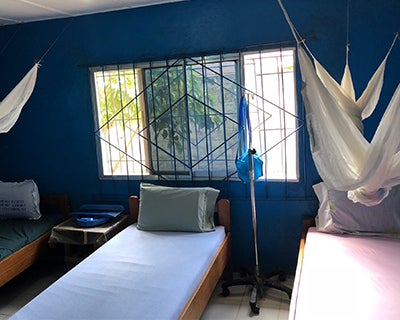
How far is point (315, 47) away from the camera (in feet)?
9.89

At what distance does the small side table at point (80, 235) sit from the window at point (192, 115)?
0.50m

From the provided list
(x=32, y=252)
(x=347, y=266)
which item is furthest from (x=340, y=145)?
(x=32, y=252)

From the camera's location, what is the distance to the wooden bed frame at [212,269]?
2275mm

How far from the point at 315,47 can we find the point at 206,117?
103 cm

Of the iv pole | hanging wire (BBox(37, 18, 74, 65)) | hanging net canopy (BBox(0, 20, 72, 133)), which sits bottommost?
the iv pole

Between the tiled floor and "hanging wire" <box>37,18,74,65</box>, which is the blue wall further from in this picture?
the tiled floor

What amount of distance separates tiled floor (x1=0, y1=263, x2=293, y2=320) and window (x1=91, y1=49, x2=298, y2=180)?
95 centimetres

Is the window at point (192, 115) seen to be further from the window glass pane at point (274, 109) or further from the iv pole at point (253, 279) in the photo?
the iv pole at point (253, 279)

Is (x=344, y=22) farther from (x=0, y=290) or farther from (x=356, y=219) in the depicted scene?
(x=0, y=290)

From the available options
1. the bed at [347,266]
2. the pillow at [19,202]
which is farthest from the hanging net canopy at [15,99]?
the bed at [347,266]

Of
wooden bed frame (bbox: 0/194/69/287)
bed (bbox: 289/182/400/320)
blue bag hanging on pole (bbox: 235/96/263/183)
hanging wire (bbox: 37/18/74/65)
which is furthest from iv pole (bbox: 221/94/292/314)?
hanging wire (bbox: 37/18/74/65)

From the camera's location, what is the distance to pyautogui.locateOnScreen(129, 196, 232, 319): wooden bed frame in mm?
2275

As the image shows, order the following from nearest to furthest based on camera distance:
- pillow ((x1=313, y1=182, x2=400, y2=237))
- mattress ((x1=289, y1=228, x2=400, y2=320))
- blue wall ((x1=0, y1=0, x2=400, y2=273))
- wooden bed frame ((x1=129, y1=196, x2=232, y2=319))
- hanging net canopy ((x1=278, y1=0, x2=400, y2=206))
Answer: mattress ((x1=289, y1=228, x2=400, y2=320)) → hanging net canopy ((x1=278, y1=0, x2=400, y2=206)) → wooden bed frame ((x1=129, y1=196, x2=232, y2=319)) → pillow ((x1=313, y1=182, x2=400, y2=237)) → blue wall ((x1=0, y1=0, x2=400, y2=273))

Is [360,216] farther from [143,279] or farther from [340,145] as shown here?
[143,279]
